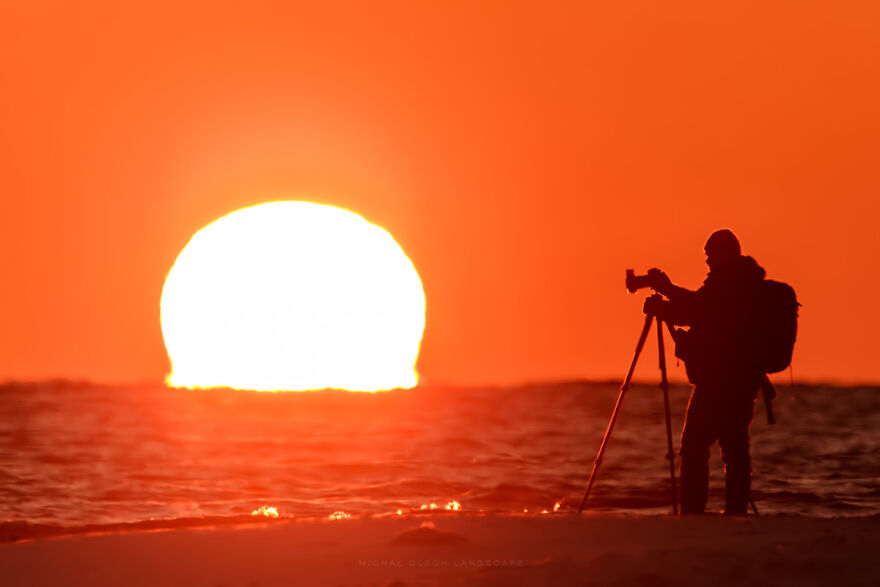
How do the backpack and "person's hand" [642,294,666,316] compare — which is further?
"person's hand" [642,294,666,316]

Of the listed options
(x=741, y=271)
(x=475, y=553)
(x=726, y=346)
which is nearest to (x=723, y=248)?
(x=741, y=271)

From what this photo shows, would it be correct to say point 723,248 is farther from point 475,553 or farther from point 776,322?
point 475,553

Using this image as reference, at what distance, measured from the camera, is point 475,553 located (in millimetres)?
8195

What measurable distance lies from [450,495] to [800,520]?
273 inches

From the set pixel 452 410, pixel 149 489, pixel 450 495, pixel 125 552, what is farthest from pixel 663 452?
pixel 452 410

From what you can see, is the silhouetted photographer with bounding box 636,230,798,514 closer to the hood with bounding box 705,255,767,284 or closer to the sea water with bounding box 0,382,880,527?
the hood with bounding box 705,255,767,284

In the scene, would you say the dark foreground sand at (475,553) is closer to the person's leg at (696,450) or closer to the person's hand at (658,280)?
the person's leg at (696,450)

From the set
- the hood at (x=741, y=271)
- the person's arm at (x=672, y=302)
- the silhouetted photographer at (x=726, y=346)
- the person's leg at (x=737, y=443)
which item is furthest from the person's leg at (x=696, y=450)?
the hood at (x=741, y=271)

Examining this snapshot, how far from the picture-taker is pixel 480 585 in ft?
23.3

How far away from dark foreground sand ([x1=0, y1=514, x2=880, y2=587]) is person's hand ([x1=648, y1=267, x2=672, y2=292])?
194cm

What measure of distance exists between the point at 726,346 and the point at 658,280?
2.50 ft

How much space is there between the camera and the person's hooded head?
1010cm

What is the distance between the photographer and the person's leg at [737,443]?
1002 cm

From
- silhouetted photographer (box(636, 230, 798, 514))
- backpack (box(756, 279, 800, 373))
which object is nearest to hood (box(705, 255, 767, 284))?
silhouetted photographer (box(636, 230, 798, 514))
